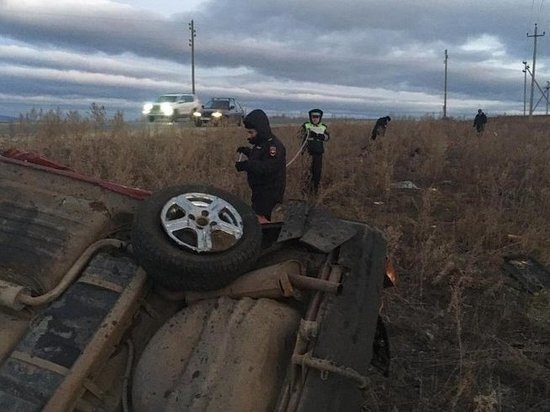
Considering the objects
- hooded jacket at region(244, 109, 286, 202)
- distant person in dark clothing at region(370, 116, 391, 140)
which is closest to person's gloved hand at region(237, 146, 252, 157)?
hooded jacket at region(244, 109, 286, 202)

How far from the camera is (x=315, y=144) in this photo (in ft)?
32.6

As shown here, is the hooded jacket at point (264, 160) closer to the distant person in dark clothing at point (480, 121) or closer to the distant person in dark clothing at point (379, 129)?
the distant person in dark clothing at point (379, 129)

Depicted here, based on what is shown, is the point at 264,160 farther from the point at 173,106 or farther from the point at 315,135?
the point at 173,106

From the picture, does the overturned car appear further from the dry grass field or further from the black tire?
the dry grass field

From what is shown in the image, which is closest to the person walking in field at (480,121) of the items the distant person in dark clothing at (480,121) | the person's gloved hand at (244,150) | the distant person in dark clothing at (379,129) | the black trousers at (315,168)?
the distant person in dark clothing at (480,121)

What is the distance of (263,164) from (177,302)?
3401mm

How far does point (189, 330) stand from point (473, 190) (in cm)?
875

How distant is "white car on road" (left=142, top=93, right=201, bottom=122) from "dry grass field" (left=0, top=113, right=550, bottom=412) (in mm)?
12062

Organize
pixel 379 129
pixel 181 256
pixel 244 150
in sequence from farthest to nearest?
pixel 379 129
pixel 244 150
pixel 181 256

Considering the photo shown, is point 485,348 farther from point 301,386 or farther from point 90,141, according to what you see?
point 90,141

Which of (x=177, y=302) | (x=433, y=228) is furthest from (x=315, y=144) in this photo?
(x=177, y=302)

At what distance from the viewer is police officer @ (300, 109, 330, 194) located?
9883 mm

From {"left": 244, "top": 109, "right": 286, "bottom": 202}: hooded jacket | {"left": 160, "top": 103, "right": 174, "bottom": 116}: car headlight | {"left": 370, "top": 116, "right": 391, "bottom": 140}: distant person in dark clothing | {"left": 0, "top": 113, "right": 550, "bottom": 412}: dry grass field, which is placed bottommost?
{"left": 0, "top": 113, "right": 550, "bottom": 412}: dry grass field

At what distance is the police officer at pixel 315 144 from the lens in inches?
389
